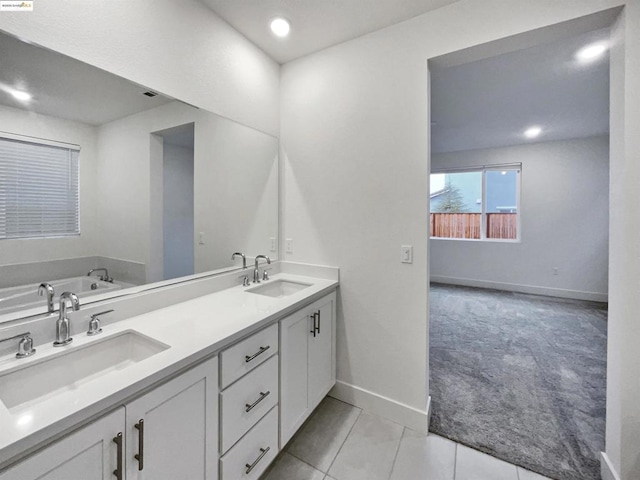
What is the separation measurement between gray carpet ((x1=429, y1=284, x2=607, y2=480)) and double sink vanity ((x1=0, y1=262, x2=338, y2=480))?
1.14 metres

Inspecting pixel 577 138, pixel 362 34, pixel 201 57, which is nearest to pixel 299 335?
pixel 201 57

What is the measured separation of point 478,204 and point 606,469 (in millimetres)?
4812

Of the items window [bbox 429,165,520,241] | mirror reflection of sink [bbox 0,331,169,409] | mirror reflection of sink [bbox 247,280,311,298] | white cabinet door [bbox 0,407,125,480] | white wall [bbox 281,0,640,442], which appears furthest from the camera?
window [bbox 429,165,520,241]

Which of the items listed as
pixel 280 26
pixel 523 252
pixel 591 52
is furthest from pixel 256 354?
pixel 523 252

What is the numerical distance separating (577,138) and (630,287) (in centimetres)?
464

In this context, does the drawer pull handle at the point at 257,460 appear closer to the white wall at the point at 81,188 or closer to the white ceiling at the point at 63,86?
the white wall at the point at 81,188

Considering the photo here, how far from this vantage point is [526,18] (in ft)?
4.86

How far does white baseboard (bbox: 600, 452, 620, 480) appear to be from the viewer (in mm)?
1354

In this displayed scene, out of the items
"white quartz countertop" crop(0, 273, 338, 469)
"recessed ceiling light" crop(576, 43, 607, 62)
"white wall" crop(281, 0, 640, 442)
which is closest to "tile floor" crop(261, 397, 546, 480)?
"white wall" crop(281, 0, 640, 442)

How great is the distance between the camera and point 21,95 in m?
1.10

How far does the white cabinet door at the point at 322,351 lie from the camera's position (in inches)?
71.2

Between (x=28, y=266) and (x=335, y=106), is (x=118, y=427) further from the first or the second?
(x=335, y=106)

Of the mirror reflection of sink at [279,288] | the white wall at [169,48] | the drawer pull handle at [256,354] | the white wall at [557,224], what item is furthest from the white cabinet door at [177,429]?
the white wall at [557,224]

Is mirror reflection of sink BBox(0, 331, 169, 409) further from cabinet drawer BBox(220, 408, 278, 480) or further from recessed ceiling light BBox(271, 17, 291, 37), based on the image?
recessed ceiling light BBox(271, 17, 291, 37)
